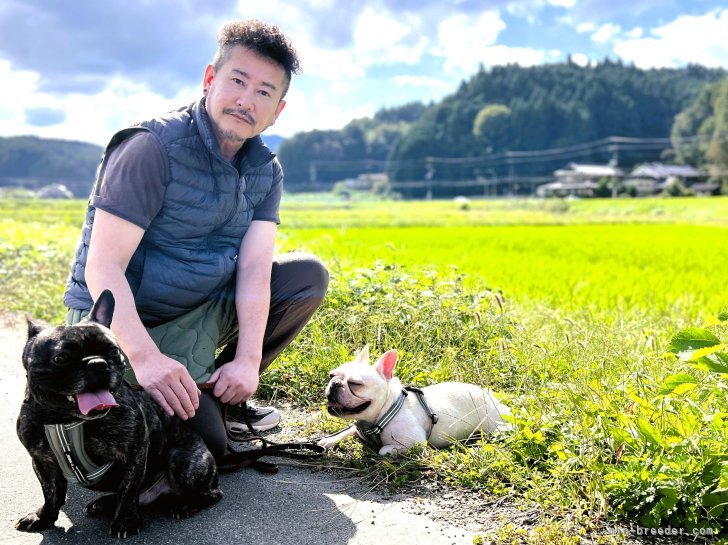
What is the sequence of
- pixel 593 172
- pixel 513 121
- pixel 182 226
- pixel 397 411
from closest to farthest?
1. pixel 182 226
2. pixel 397 411
3. pixel 593 172
4. pixel 513 121

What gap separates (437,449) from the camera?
11.1ft

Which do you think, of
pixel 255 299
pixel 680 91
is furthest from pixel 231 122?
pixel 680 91

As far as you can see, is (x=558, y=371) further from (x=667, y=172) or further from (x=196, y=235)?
(x=667, y=172)

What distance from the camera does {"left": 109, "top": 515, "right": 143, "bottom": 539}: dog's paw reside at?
98.1 inches

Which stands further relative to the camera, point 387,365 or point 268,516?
point 387,365

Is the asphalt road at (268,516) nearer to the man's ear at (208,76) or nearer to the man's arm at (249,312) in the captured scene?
the man's arm at (249,312)

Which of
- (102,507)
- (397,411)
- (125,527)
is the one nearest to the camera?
(125,527)

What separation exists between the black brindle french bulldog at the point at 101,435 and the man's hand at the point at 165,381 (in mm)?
43

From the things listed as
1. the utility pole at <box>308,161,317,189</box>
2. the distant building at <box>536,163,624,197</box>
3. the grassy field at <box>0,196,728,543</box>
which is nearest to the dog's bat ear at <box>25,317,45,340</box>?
the grassy field at <box>0,196,728,543</box>

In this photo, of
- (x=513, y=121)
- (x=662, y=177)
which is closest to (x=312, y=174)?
(x=513, y=121)

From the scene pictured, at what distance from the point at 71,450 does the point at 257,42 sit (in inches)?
78.0

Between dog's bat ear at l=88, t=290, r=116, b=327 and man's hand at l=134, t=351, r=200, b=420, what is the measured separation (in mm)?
333

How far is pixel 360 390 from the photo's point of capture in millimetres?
3223

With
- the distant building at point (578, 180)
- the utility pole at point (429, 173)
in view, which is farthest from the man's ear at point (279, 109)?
the utility pole at point (429, 173)
